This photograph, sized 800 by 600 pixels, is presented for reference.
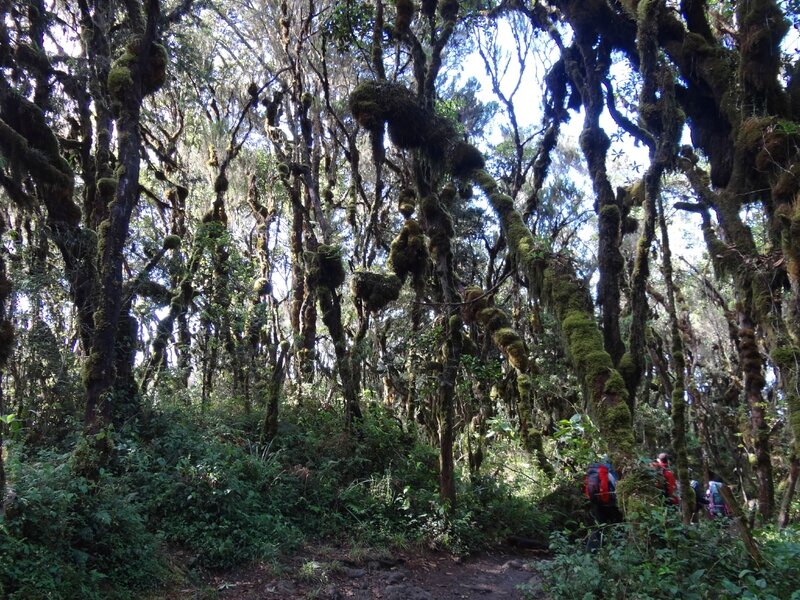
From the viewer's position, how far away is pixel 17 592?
16.0ft

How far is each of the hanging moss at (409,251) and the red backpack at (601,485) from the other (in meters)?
5.60

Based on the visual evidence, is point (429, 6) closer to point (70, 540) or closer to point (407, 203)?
point (407, 203)

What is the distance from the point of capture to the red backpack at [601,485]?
7801mm

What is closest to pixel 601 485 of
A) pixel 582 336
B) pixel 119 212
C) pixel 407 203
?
pixel 582 336

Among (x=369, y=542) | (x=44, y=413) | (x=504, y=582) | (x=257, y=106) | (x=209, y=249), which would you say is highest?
(x=257, y=106)

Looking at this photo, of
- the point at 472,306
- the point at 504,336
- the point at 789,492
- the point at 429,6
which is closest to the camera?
the point at 789,492

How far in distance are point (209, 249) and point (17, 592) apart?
32.5 feet

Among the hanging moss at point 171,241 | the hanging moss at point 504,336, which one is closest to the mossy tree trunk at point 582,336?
the hanging moss at point 504,336

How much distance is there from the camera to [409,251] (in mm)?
11883

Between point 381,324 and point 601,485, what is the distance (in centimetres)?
1029

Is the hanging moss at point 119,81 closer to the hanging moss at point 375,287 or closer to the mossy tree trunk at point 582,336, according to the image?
the hanging moss at point 375,287

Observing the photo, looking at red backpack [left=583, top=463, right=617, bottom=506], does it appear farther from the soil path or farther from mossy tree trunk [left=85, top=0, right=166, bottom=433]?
mossy tree trunk [left=85, top=0, right=166, bottom=433]

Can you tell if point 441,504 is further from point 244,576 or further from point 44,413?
point 44,413

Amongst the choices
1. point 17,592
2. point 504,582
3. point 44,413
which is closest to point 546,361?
point 504,582
